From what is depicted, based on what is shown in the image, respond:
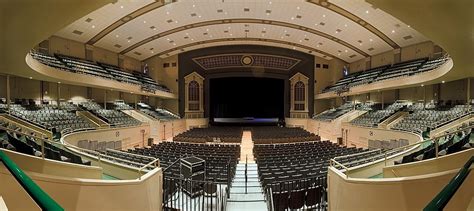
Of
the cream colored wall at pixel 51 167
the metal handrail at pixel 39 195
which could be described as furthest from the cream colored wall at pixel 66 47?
the metal handrail at pixel 39 195

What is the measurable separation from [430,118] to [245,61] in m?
18.4

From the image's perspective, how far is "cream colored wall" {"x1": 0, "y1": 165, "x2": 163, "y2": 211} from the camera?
11.4ft

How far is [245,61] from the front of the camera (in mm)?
27969

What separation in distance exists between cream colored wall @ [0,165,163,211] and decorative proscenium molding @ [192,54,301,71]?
24.0 m

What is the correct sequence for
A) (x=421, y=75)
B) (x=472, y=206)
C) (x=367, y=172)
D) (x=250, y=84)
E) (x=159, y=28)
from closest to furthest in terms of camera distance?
(x=472, y=206) → (x=367, y=172) → (x=421, y=75) → (x=159, y=28) → (x=250, y=84)

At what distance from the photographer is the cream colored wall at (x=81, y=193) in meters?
3.48

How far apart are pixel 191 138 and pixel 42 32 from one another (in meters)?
13.3

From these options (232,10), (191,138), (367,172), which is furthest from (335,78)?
(367,172)

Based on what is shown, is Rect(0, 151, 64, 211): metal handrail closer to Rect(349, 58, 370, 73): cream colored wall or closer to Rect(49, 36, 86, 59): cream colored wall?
Rect(49, 36, 86, 59): cream colored wall

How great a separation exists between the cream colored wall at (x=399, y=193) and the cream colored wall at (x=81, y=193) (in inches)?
161

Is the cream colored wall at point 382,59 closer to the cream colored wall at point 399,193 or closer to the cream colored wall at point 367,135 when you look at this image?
the cream colored wall at point 367,135

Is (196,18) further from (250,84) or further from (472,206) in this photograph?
(472,206)

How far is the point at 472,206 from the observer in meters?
3.06

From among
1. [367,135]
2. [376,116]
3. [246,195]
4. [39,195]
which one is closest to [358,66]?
[376,116]
